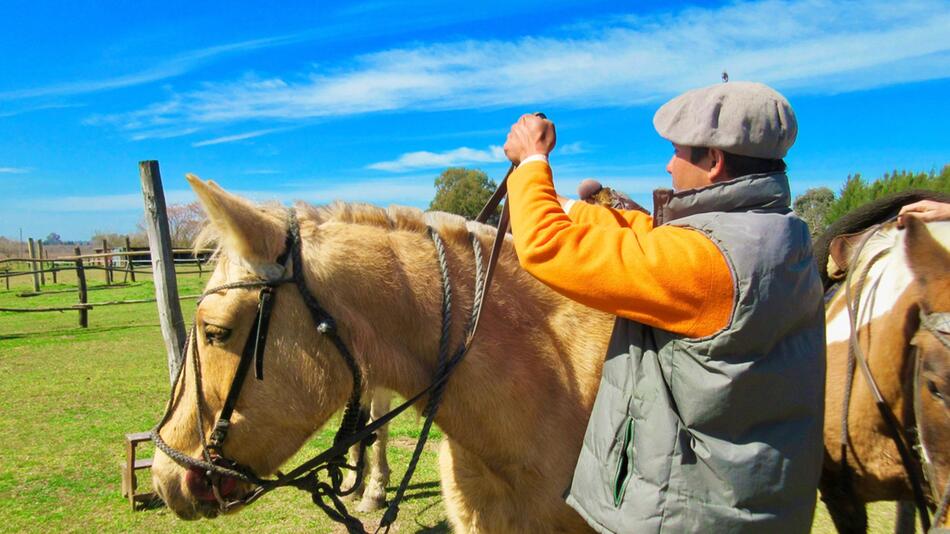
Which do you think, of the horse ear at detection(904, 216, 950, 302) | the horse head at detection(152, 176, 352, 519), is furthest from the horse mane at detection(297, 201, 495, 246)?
the horse ear at detection(904, 216, 950, 302)

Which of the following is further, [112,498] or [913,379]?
[112,498]

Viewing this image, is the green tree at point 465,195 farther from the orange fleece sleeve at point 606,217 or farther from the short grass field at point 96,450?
the orange fleece sleeve at point 606,217

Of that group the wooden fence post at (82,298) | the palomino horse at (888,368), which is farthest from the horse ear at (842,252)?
the wooden fence post at (82,298)

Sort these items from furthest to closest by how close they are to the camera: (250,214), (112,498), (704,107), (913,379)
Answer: (112,498)
(913,379)
(250,214)
(704,107)

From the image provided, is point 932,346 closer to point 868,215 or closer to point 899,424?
point 899,424

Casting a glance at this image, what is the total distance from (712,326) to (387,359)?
40.2 inches

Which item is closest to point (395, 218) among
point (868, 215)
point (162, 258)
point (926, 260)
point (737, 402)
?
point (737, 402)

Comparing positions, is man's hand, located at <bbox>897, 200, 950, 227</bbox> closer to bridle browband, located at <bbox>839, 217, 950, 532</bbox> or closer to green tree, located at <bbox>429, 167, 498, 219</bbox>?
bridle browband, located at <bbox>839, 217, 950, 532</bbox>

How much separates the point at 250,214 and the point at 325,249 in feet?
0.83

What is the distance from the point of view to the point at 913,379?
2.13 metres

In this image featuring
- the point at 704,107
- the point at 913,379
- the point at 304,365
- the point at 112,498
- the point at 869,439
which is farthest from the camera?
the point at 112,498

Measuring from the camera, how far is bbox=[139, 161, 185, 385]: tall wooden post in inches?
215

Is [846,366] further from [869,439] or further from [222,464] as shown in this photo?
[222,464]

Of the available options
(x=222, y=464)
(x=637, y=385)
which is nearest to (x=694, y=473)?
(x=637, y=385)
